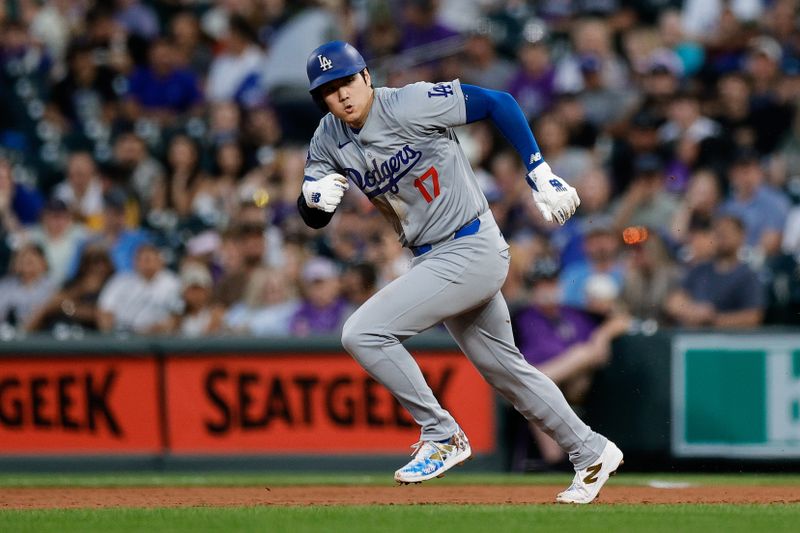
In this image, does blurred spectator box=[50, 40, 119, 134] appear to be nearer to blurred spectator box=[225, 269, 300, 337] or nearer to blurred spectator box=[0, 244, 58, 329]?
blurred spectator box=[0, 244, 58, 329]

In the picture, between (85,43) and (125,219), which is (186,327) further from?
(85,43)

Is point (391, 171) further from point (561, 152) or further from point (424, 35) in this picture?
point (424, 35)

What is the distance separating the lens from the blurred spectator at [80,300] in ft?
36.4

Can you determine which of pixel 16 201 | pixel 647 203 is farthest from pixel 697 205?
pixel 16 201

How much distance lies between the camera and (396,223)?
6.70m

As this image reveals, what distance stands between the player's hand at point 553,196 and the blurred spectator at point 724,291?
3.67 metres

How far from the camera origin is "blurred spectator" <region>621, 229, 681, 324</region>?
398 inches

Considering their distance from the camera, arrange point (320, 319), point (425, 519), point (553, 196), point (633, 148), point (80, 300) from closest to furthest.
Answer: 1. point (425, 519)
2. point (553, 196)
3. point (320, 319)
4. point (80, 300)
5. point (633, 148)

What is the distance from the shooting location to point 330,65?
6379 mm

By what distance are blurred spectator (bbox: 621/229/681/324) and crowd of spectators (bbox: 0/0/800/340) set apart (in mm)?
17

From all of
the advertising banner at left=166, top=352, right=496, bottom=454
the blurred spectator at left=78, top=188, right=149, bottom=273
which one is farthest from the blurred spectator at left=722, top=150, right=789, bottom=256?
the blurred spectator at left=78, top=188, right=149, bottom=273

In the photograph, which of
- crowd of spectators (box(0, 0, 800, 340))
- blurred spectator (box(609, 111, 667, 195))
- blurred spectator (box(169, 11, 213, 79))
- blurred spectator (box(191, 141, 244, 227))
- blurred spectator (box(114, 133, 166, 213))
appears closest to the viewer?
crowd of spectators (box(0, 0, 800, 340))

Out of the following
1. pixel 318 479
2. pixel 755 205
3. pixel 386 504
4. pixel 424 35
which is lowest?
pixel 318 479

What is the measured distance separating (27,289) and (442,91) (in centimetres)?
598
